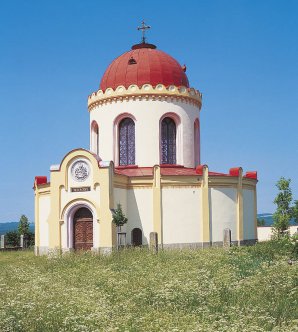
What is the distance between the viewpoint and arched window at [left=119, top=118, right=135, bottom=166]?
113 feet

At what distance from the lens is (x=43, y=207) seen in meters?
33.2

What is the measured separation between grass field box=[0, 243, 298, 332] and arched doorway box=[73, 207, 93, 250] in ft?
34.2

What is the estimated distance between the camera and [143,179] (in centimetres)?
3109

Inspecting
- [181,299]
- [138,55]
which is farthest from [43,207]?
[181,299]

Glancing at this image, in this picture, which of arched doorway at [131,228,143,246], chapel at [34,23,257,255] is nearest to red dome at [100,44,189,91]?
chapel at [34,23,257,255]

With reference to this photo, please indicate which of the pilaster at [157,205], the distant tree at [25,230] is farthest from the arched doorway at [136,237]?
the distant tree at [25,230]

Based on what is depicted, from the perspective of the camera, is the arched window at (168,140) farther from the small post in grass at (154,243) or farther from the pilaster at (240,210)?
the small post in grass at (154,243)

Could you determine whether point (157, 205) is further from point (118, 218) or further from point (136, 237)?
point (118, 218)

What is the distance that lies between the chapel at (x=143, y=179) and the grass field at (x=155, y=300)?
1081 cm

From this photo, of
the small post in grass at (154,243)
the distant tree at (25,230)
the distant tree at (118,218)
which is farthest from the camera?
the distant tree at (25,230)

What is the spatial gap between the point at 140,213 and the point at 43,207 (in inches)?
267

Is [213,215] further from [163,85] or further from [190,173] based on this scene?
[163,85]

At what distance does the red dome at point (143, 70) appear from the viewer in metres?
34.8

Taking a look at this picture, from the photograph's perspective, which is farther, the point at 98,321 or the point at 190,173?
the point at 190,173
